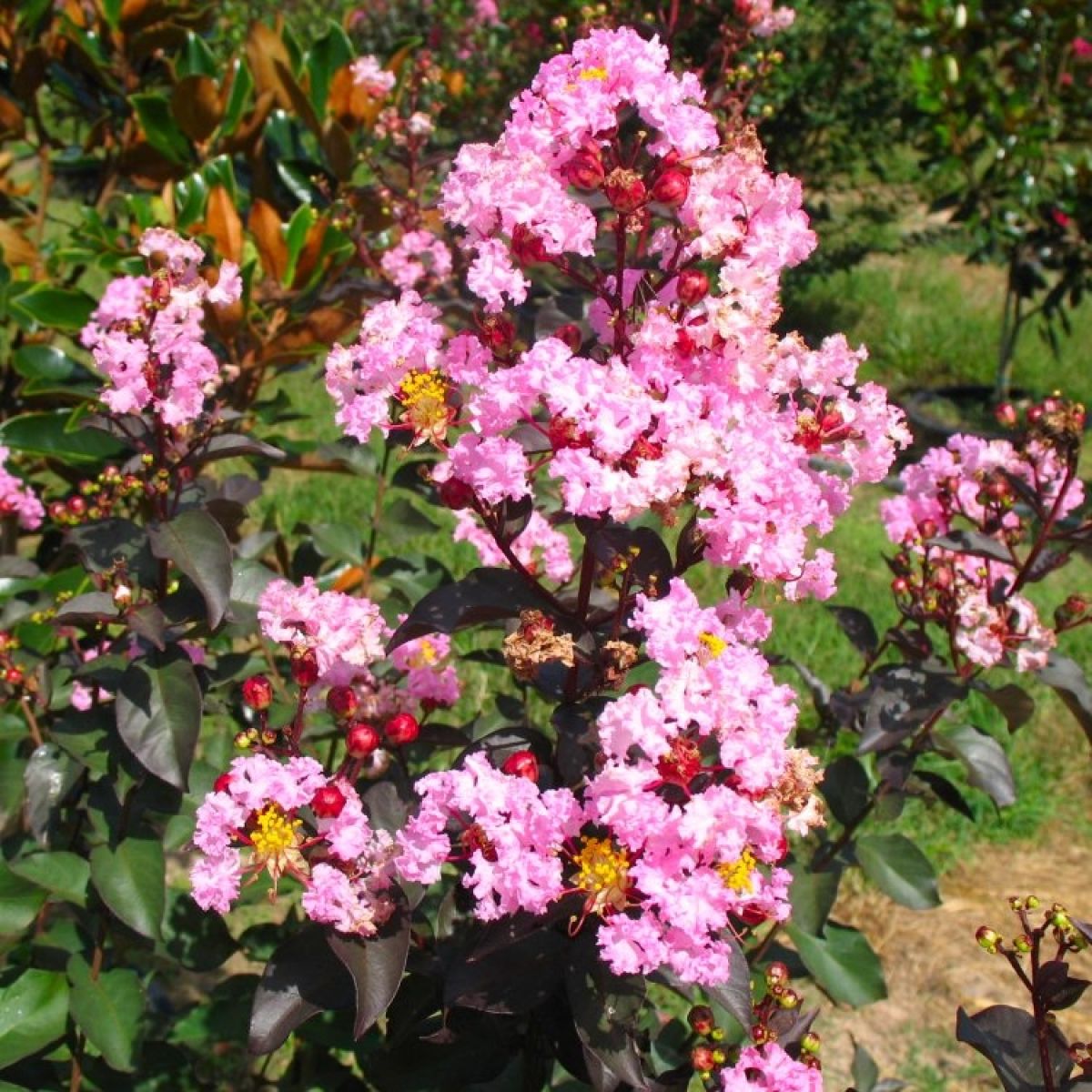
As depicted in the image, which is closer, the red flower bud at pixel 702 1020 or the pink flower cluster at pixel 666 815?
the pink flower cluster at pixel 666 815

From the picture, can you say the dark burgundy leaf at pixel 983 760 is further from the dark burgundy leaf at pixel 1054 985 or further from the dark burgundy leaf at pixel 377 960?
the dark burgundy leaf at pixel 377 960

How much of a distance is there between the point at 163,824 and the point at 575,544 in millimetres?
2143

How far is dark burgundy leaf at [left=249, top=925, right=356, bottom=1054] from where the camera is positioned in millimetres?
1194

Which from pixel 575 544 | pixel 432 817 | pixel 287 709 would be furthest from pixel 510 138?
pixel 575 544

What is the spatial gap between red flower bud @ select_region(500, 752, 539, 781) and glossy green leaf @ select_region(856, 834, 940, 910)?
811 millimetres

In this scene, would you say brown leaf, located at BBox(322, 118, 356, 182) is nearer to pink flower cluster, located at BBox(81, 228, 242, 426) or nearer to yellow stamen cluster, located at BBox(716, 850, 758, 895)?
pink flower cluster, located at BBox(81, 228, 242, 426)

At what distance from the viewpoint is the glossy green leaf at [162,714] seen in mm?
1390

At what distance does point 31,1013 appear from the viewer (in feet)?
5.06

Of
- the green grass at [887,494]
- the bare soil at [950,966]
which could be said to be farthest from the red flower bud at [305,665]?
the bare soil at [950,966]

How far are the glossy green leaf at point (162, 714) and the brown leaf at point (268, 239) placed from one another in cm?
97

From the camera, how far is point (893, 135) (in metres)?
6.13

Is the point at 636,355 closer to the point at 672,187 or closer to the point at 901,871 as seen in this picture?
the point at 672,187

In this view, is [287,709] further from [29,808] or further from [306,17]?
[306,17]

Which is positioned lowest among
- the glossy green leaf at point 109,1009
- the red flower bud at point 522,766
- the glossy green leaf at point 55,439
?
the glossy green leaf at point 109,1009
